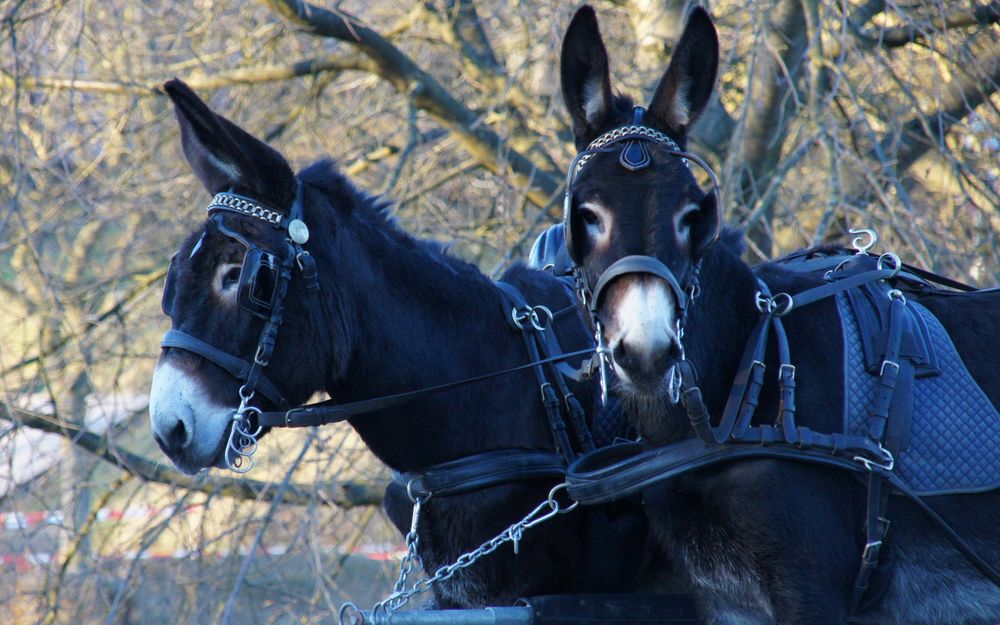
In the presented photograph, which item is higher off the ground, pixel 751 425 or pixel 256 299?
pixel 256 299

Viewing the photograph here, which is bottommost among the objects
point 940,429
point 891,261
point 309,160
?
point 940,429

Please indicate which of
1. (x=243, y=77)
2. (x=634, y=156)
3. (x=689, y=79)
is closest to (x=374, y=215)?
(x=634, y=156)

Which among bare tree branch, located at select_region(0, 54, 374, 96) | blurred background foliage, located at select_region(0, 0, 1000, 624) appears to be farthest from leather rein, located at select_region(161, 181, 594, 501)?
bare tree branch, located at select_region(0, 54, 374, 96)

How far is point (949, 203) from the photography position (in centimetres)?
534

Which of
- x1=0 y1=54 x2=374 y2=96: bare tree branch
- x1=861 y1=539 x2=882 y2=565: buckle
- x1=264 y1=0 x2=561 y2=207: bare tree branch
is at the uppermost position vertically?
x1=0 y1=54 x2=374 y2=96: bare tree branch

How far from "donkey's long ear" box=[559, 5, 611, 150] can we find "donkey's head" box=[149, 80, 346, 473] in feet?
2.30

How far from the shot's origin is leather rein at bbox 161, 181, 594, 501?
2.47m

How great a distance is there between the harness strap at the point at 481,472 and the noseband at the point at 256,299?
1.40 ft

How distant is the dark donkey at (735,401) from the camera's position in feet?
7.43

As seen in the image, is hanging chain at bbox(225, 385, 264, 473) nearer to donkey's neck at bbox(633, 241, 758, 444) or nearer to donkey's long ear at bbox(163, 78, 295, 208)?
donkey's long ear at bbox(163, 78, 295, 208)

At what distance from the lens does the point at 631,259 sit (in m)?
2.19

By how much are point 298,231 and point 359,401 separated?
46 centimetres

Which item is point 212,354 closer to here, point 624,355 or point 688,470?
point 624,355

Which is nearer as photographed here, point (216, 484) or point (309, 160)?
point (216, 484)
